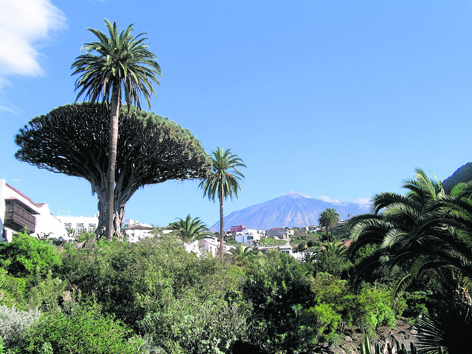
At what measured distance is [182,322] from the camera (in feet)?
41.3

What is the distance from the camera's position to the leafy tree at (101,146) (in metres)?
33.5

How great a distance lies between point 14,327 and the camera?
10.6m

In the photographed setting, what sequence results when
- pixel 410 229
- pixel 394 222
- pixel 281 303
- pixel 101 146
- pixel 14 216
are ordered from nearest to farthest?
pixel 410 229 → pixel 394 222 → pixel 281 303 → pixel 101 146 → pixel 14 216

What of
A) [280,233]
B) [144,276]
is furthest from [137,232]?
[280,233]

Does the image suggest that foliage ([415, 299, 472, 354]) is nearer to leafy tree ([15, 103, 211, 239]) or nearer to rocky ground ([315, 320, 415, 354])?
rocky ground ([315, 320, 415, 354])

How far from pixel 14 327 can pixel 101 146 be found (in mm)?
26148

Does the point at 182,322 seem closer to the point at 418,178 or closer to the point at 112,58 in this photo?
the point at 418,178

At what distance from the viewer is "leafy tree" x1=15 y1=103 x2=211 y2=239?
110 ft

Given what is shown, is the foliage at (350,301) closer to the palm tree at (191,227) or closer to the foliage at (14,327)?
the foliage at (14,327)

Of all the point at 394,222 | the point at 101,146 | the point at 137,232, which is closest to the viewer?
the point at 394,222

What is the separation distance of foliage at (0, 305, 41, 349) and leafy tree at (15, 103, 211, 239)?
68.0ft

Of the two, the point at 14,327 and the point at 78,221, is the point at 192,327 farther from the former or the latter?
the point at 78,221

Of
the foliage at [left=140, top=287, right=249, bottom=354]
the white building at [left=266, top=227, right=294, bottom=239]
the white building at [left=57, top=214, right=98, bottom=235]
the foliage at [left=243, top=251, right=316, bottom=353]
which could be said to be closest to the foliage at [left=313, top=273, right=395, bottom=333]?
the foliage at [left=243, top=251, right=316, bottom=353]

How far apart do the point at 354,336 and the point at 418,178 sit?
1053 centimetres
